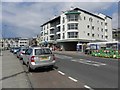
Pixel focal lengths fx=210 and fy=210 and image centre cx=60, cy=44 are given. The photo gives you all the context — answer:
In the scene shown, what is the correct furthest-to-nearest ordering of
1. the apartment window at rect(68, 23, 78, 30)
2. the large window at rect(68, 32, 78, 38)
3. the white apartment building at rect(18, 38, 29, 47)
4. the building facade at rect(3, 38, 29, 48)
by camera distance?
the white apartment building at rect(18, 38, 29, 47)
the building facade at rect(3, 38, 29, 48)
the apartment window at rect(68, 23, 78, 30)
the large window at rect(68, 32, 78, 38)

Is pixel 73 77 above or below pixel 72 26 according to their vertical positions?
below

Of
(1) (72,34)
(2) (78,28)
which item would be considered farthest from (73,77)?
(2) (78,28)

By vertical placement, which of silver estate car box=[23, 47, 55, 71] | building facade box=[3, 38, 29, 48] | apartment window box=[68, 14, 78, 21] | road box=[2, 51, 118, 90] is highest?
apartment window box=[68, 14, 78, 21]

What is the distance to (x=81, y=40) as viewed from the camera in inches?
2511

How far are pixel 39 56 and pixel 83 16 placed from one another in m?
55.4

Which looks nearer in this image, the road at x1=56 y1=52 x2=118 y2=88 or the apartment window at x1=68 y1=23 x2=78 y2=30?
the road at x1=56 y1=52 x2=118 y2=88

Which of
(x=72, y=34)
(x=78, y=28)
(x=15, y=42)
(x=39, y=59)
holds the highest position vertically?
(x=78, y=28)

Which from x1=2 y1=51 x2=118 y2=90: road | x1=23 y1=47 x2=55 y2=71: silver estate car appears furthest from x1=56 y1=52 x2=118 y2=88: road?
x1=23 y1=47 x2=55 y2=71: silver estate car

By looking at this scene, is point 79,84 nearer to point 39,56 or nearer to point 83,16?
point 39,56

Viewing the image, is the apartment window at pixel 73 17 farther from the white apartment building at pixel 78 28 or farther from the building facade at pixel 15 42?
the building facade at pixel 15 42

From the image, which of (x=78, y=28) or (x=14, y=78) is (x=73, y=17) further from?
(x=14, y=78)

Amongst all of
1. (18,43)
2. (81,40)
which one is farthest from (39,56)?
(18,43)

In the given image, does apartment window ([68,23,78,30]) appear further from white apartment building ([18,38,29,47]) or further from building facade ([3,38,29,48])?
white apartment building ([18,38,29,47])

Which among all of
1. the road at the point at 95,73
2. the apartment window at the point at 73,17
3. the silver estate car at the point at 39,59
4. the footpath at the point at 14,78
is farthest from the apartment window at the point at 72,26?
the silver estate car at the point at 39,59
